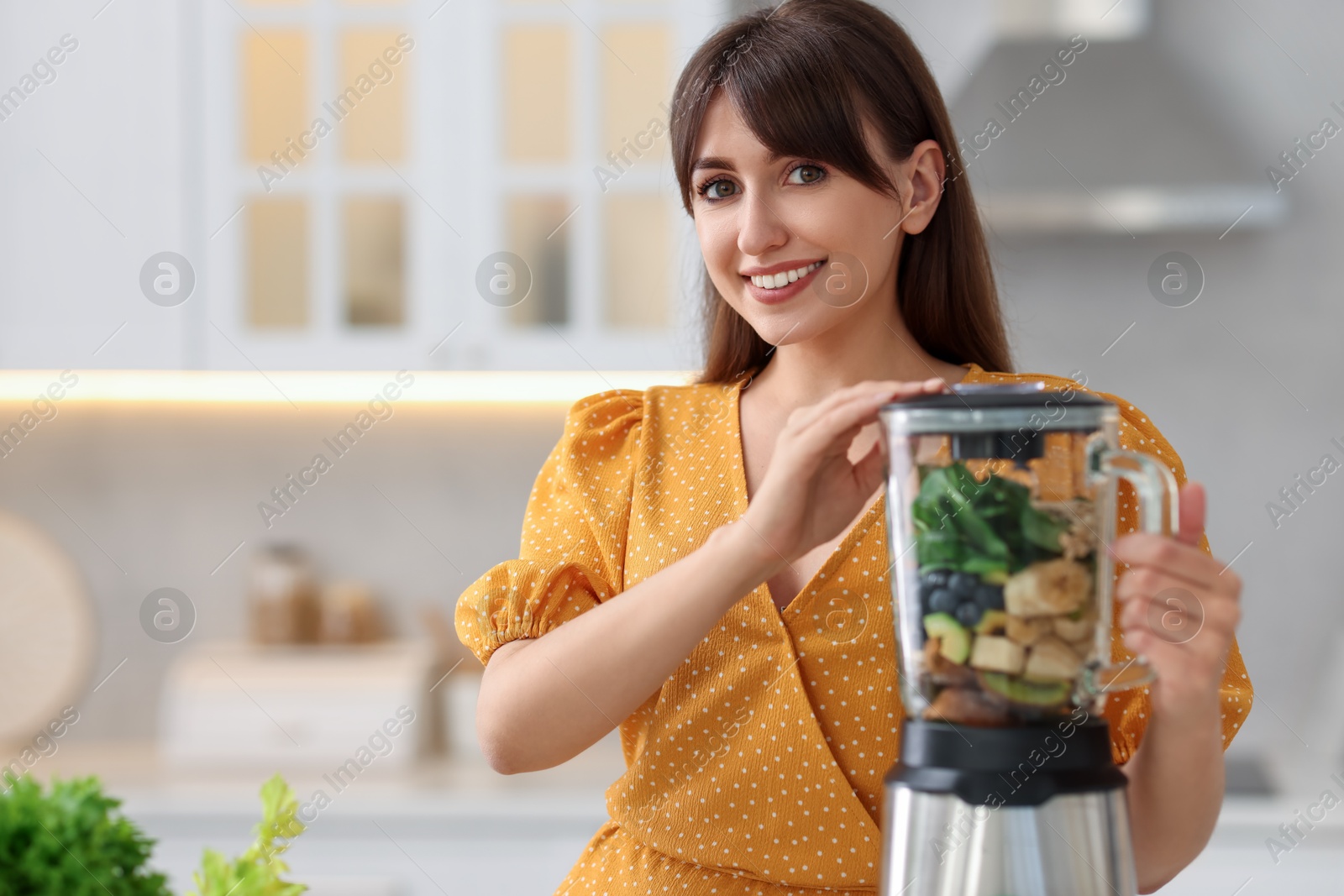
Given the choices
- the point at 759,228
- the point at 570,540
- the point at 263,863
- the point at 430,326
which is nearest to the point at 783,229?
the point at 759,228

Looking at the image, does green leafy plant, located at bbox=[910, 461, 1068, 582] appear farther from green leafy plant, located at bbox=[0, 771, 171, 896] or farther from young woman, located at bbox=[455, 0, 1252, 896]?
green leafy plant, located at bbox=[0, 771, 171, 896]

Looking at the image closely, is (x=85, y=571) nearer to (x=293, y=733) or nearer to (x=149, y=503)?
(x=149, y=503)

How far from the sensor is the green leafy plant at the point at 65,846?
0.48 meters

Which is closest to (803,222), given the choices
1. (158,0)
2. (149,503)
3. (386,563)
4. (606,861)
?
(606,861)

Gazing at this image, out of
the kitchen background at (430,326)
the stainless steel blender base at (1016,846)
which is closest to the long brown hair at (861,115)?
the stainless steel blender base at (1016,846)

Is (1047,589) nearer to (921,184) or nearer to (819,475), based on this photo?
(819,475)

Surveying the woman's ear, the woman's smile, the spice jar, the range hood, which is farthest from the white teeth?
the spice jar

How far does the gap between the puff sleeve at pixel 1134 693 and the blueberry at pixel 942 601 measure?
30 centimetres

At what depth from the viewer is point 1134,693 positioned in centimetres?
86

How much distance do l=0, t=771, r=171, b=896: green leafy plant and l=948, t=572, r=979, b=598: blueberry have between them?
1.23 feet

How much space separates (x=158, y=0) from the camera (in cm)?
200

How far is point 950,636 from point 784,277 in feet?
1.22

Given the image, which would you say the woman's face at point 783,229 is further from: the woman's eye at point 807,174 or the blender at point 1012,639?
the blender at point 1012,639

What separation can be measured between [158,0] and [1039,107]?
1491 millimetres
